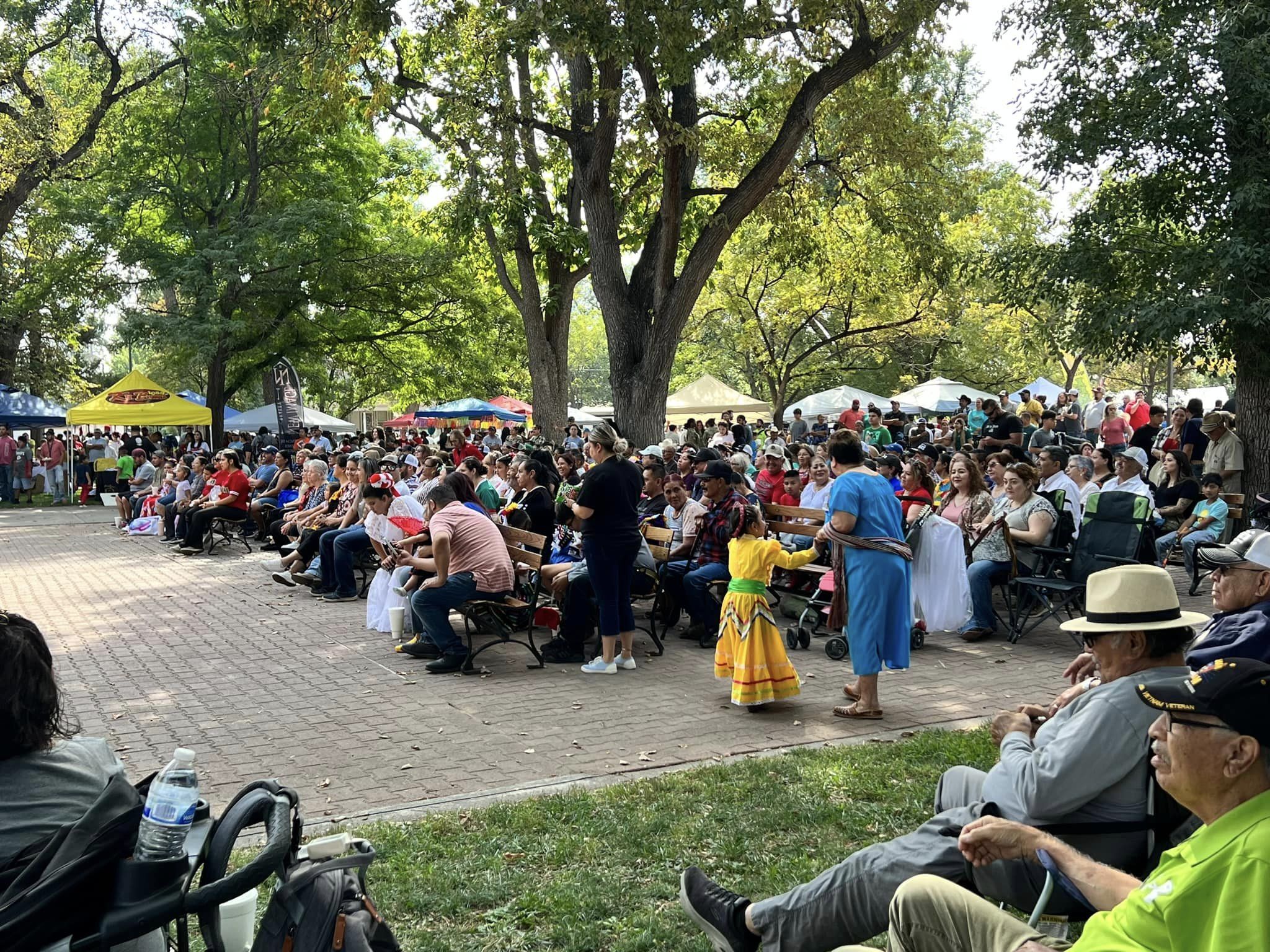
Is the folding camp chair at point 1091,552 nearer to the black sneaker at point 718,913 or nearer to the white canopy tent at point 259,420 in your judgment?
the black sneaker at point 718,913

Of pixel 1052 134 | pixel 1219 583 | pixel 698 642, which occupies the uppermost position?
pixel 1052 134

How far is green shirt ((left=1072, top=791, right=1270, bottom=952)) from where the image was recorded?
6.70 ft

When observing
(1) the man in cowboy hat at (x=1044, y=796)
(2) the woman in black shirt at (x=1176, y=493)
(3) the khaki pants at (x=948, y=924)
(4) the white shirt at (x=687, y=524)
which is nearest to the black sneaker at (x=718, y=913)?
(1) the man in cowboy hat at (x=1044, y=796)

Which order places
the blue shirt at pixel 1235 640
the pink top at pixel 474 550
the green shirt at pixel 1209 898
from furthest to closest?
the pink top at pixel 474 550, the blue shirt at pixel 1235 640, the green shirt at pixel 1209 898

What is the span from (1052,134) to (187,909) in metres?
14.4

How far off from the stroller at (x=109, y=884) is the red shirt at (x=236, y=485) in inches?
610

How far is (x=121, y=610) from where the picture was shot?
1164cm

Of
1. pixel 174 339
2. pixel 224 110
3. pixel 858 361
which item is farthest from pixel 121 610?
pixel 858 361

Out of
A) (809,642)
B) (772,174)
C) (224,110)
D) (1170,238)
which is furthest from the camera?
(224,110)

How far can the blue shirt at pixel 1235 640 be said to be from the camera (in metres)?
3.54

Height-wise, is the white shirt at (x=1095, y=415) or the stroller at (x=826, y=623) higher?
the white shirt at (x=1095, y=415)

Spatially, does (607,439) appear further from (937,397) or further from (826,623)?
(937,397)

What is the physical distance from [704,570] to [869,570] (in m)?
2.96

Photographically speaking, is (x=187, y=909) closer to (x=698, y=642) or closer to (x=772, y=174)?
(x=698, y=642)
